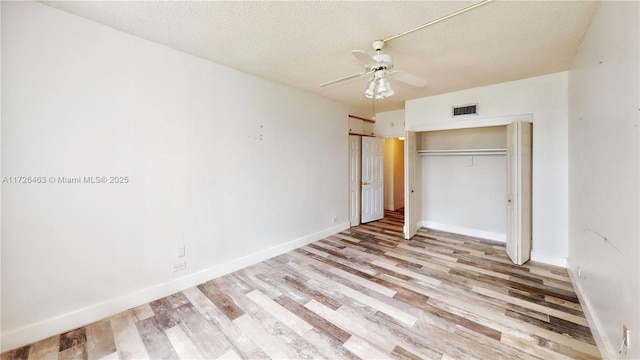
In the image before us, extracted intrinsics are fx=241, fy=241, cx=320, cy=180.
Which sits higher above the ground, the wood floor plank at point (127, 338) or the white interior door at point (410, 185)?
the white interior door at point (410, 185)

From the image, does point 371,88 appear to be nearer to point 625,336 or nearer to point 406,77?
point 406,77

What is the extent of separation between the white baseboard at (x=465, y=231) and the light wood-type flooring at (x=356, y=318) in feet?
3.44

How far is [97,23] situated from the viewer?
2225 mm

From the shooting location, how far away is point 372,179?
5.80m

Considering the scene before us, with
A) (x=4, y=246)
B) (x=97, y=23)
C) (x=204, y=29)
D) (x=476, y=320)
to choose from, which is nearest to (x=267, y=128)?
(x=204, y=29)

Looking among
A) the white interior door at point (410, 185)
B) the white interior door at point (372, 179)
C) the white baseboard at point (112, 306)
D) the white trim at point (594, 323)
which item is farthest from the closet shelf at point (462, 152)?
the white baseboard at point (112, 306)

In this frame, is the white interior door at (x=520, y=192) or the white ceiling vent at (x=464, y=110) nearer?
the white interior door at (x=520, y=192)

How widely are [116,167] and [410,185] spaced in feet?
14.3

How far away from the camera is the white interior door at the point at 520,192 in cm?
342

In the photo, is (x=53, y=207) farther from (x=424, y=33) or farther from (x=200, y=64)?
(x=424, y=33)

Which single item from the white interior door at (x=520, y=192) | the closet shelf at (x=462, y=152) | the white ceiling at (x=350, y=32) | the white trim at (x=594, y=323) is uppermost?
the white ceiling at (x=350, y=32)

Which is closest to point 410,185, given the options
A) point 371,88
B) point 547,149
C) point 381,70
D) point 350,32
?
point 547,149

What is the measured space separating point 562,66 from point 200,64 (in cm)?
463

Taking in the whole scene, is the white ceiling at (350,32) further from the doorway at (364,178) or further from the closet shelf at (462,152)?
the doorway at (364,178)
